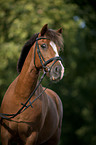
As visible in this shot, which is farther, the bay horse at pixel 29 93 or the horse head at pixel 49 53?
the bay horse at pixel 29 93

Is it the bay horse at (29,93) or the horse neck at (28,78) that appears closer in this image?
the bay horse at (29,93)

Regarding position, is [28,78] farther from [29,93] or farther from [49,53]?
[49,53]

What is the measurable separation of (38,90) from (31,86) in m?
0.27

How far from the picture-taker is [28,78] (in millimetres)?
3451

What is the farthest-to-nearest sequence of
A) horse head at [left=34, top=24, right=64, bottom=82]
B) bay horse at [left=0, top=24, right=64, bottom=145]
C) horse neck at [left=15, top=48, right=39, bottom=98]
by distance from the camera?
horse neck at [left=15, top=48, right=39, bottom=98], bay horse at [left=0, top=24, right=64, bottom=145], horse head at [left=34, top=24, right=64, bottom=82]

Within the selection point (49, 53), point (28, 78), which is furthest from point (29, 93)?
point (49, 53)

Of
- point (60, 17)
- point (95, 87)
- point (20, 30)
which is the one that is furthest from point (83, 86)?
point (20, 30)

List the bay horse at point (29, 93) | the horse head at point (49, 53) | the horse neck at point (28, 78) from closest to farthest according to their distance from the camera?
1. the horse head at point (49, 53)
2. the bay horse at point (29, 93)
3. the horse neck at point (28, 78)

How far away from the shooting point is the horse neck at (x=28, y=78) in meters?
3.44

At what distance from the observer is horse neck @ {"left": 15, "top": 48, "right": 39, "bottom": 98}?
11.3 ft

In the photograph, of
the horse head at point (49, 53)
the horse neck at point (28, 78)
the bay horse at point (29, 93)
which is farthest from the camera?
the horse neck at point (28, 78)

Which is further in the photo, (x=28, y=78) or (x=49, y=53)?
(x=28, y=78)

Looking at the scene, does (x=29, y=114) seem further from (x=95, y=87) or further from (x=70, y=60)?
(x=95, y=87)

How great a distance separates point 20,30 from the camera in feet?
24.7
